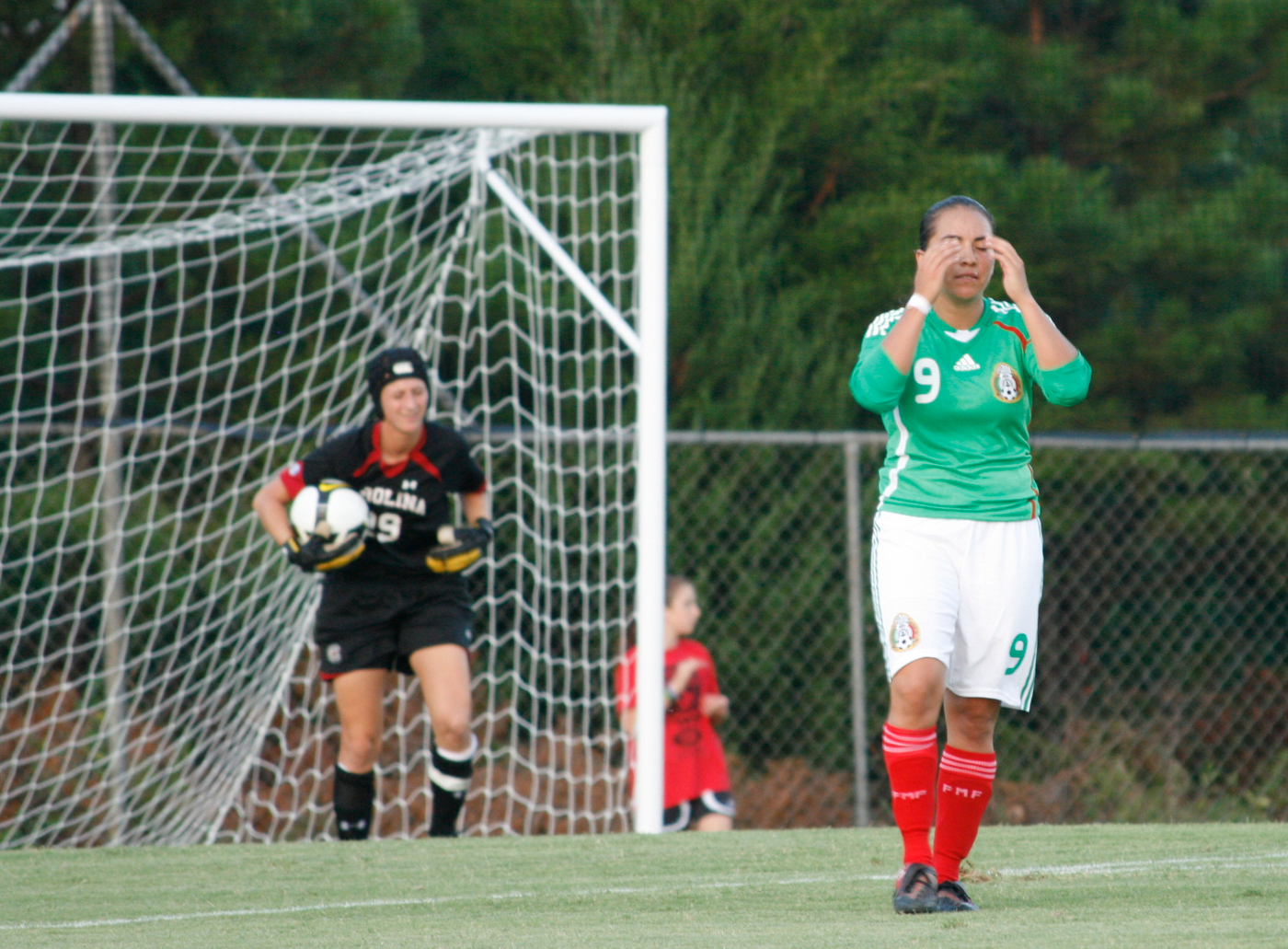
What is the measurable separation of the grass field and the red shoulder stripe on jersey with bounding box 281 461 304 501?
1297 mm

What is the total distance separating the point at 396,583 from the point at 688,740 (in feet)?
5.70

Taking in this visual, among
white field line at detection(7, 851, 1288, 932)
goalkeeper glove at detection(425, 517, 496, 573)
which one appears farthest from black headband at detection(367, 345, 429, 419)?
white field line at detection(7, 851, 1288, 932)

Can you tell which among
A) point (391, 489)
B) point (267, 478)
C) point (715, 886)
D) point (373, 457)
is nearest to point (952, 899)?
point (715, 886)

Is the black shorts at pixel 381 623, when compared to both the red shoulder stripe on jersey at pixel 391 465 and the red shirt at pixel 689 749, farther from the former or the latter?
the red shirt at pixel 689 749

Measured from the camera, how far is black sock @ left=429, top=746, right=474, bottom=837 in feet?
18.3

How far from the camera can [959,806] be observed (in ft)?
11.4

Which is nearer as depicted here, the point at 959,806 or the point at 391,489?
the point at 959,806

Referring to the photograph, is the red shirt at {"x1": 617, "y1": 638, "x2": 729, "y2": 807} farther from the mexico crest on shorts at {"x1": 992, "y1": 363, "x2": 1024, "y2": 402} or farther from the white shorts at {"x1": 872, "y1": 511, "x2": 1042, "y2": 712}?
the mexico crest on shorts at {"x1": 992, "y1": 363, "x2": 1024, "y2": 402}

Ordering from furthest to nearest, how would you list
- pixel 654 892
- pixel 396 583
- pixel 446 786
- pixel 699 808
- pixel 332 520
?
1. pixel 699 808
2. pixel 446 786
3. pixel 396 583
4. pixel 332 520
5. pixel 654 892

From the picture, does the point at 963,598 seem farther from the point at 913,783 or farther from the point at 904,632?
the point at 913,783

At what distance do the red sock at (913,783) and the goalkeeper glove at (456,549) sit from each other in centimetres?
226

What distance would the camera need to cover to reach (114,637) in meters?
6.34

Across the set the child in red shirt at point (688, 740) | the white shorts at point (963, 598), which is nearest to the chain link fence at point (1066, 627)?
the child in red shirt at point (688, 740)

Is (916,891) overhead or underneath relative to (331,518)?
underneath
